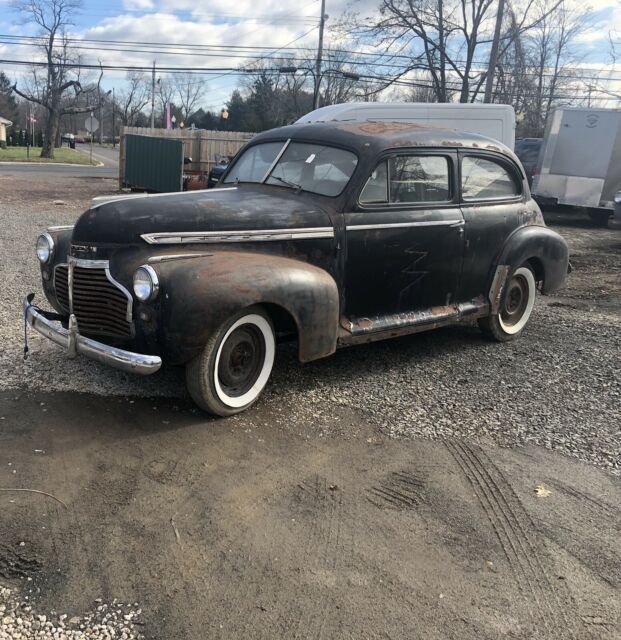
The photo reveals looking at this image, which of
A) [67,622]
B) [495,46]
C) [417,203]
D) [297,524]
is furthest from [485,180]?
[495,46]

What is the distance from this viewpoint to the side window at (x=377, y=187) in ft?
15.2

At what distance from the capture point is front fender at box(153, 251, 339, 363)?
11.7 ft

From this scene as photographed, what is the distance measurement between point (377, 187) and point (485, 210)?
131 centimetres

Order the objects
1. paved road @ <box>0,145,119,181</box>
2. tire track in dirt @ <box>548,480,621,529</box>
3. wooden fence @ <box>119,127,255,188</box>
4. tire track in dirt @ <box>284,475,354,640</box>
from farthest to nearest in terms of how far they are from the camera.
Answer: paved road @ <box>0,145,119,181</box>
wooden fence @ <box>119,127,255,188</box>
tire track in dirt @ <box>548,480,621,529</box>
tire track in dirt @ <box>284,475,354,640</box>

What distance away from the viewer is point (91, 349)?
3738 millimetres

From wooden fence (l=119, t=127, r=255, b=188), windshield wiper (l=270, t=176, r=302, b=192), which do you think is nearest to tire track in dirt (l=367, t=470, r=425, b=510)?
windshield wiper (l=270, t=176, r=302, b=192)

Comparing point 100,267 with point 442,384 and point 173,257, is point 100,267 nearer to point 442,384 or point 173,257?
point 173,257

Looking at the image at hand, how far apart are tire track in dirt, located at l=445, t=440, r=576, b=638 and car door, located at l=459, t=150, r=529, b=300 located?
206 centimetres

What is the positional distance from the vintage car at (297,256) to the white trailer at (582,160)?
1078cm

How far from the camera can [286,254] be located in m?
4.25

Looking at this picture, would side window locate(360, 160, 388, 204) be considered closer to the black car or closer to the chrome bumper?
the chrome bumper

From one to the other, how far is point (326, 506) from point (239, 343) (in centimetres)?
134

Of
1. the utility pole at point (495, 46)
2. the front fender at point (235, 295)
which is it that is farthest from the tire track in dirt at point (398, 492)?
the utility pole at point (495, 46)

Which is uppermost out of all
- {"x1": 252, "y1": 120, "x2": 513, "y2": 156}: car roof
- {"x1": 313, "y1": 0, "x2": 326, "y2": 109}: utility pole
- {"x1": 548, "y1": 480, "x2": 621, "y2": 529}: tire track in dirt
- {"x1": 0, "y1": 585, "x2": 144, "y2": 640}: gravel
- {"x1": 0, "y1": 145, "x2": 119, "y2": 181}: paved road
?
{"x1": 313, "y1": 0, "x2": 326, "y2": 109}: utility pole
